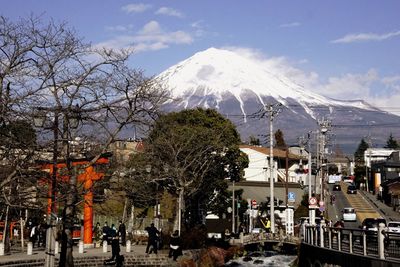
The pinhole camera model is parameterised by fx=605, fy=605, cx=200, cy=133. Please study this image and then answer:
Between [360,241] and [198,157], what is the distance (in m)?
22.8

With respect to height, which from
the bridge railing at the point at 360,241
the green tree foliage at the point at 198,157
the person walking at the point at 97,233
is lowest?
the person walking at the point at 97,233

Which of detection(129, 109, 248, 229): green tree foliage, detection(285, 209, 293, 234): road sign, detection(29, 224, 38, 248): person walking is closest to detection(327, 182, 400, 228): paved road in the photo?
detection(285, 209, 293, 234): road sign

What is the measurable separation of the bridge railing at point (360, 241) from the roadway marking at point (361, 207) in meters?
33.6

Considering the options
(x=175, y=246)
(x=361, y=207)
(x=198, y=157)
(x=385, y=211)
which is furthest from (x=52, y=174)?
(x=361, y=207)

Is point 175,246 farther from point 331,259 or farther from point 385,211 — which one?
point 385,211

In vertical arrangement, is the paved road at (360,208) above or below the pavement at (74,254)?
above

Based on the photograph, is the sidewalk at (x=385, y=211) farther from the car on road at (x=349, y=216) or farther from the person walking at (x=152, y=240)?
the person walking at (x=152, y=240)

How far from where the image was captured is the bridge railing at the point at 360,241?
714 inches

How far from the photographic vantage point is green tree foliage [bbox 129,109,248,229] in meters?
39.8

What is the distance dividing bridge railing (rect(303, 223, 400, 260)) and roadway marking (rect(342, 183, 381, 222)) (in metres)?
33.6

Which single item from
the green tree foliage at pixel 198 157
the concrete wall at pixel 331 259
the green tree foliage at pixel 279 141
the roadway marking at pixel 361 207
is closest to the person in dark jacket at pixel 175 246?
the green tree foliage at pixel 198 157

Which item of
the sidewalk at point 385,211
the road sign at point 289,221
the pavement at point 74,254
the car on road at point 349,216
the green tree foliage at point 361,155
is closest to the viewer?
the pavement at point 74,254

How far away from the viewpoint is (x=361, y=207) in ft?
245

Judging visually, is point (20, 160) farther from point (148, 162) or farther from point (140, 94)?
point (148, 162)
